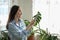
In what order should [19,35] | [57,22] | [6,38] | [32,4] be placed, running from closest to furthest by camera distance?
[19,35] < [6,38] < [57,22] < [32,4]

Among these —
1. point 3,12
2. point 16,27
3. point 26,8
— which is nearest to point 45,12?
point 26,8

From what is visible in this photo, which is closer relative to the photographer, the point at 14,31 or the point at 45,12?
the point at 14,31

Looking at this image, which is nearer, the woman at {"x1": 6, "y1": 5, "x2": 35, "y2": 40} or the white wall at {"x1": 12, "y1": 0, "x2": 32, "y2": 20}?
the woman at {"x1": 6, "y1": 5, "x2": 35, "y2": 40}

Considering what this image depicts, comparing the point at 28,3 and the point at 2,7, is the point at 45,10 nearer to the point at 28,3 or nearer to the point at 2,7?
the point at 28,3

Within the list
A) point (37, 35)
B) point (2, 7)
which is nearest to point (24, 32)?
point (37, 35)

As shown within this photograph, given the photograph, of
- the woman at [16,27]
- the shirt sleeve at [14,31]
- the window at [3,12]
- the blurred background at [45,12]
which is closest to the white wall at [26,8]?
the blurred background at [45,12]

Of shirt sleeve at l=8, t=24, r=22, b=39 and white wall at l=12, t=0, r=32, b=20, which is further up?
white wall at l=12, t=0, r=32, b=20

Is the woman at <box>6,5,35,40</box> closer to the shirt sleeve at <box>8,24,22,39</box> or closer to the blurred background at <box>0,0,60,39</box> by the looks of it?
the shirt sleeve at <box>8,24,22,39</box>

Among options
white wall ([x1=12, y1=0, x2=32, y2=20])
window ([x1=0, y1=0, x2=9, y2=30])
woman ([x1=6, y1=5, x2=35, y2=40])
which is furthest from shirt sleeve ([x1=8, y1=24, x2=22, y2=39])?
white wall ([x1=12, y1=0, x2=32, y2=20])

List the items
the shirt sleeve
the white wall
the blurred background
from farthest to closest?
the white wall → the blurred background → the shirt sleeve

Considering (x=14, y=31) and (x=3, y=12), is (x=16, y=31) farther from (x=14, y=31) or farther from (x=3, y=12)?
(x=3, y=12)

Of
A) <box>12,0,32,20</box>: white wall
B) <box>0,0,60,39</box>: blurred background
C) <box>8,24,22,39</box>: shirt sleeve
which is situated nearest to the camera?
<box>8,24,22,39</box>: shirt sleeve

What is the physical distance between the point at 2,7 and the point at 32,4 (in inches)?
20.7

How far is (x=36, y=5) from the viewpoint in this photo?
9.71 feet
